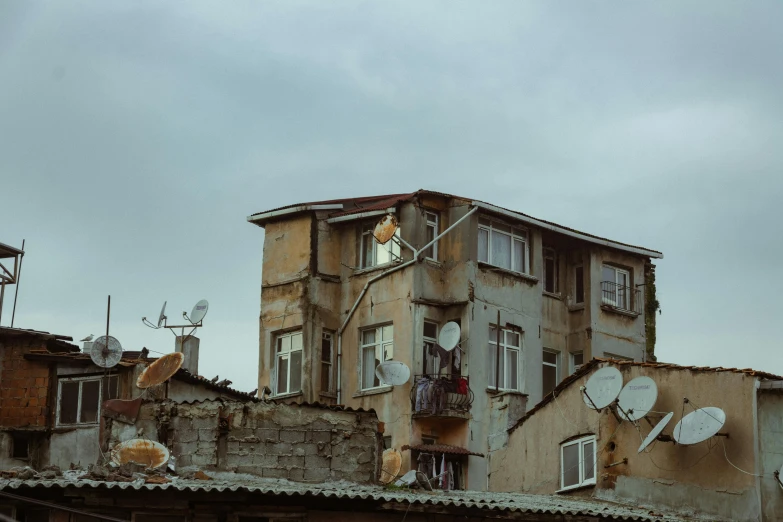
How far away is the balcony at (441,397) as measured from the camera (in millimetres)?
36781

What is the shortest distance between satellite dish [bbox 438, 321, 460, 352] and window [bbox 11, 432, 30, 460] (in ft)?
35.4

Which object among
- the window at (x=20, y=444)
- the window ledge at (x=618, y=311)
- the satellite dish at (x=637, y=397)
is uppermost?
the window ledge at (x=618, y=311)

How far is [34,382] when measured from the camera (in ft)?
109

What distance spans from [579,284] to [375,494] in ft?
70.6

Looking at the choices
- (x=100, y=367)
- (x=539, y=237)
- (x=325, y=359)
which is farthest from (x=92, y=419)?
(x=539, y=237)

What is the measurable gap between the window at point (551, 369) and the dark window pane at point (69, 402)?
13.7 meters

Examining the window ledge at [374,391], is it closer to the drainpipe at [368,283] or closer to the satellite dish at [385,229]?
the drainpipe at [368,283]

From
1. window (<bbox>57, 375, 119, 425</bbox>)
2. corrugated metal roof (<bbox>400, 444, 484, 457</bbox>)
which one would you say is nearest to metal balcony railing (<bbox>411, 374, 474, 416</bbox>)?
corrugated metal roof (<bbox>400, 444, 484, 457</bbox>)

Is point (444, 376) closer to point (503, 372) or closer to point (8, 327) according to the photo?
point (503, 372)

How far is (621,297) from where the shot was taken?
42.6m

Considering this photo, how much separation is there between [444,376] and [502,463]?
147 inches

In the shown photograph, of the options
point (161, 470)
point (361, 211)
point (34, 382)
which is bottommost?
point (161, 470)

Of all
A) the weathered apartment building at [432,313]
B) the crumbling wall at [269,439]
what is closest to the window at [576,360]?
the weathered apartment building at [432,313]

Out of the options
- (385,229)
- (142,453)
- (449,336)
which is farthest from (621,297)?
(142,453)
